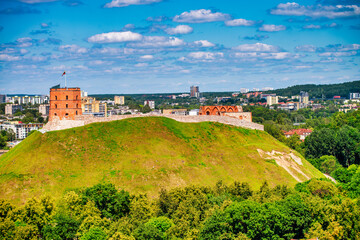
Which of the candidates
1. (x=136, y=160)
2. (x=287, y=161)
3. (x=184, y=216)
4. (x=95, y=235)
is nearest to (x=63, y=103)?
(x=136, y=160)

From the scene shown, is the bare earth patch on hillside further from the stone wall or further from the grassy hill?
the stone wall

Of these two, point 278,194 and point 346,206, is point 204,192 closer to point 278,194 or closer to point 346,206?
point 278,194

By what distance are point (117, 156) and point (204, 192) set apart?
17.2 m

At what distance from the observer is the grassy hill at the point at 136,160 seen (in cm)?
6838

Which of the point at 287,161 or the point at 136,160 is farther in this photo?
the point at 287,161

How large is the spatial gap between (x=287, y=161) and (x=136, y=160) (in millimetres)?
25361

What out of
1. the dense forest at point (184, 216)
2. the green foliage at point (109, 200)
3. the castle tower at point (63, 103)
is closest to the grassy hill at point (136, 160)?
the castle tower at point (63, 103)

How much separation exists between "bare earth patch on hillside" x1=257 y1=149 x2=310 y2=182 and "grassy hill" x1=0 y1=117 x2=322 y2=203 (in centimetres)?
63

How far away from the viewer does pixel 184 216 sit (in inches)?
2165

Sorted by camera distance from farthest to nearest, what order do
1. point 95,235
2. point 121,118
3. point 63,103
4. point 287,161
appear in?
1. point 121,118
2. point 63,103
3. point 287,161
4. point 95,235

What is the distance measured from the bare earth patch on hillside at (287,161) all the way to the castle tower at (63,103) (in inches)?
1275

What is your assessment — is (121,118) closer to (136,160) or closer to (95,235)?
(136,160)

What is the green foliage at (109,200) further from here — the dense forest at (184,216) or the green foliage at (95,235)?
the green foliage at (95,235)

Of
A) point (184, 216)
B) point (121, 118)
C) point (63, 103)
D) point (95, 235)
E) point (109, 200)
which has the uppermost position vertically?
point (63, 103)
